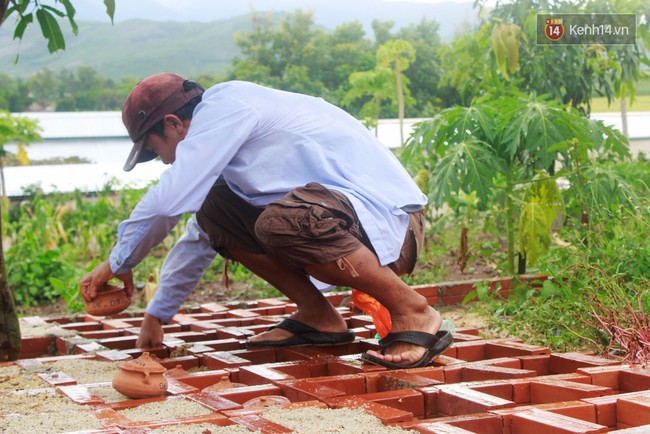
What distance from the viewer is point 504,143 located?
456 cm

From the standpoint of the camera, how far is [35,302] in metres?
6.49

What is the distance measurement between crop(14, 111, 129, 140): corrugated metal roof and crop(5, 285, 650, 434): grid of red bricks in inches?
1176

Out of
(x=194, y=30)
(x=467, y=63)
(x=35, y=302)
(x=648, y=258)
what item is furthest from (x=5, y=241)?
(x=194, y=30)

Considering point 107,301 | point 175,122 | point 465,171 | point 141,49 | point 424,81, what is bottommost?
point 107,301

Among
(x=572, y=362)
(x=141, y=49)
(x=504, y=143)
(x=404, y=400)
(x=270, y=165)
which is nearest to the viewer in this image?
(x=404, y=400)

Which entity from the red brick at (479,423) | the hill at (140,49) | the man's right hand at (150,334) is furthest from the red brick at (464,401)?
the hill at (140,49)

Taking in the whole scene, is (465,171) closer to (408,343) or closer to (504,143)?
(504,143)

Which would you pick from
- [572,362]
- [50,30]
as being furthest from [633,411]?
[50,30]

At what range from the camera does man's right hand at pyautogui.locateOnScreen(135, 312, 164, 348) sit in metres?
3.55

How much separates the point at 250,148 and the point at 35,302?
4.24 m

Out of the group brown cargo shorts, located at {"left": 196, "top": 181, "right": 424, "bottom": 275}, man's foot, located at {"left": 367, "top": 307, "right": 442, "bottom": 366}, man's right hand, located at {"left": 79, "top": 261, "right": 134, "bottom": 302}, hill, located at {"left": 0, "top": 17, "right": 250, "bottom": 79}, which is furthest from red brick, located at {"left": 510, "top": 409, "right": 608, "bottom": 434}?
hill, located at {"left": 0, "top": 17, "right": 250, "bottom": 79}

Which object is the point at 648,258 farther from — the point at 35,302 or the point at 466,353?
the point at 35,302

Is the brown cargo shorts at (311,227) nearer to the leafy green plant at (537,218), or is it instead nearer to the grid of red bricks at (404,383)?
the grid of red bricks at (404,383)

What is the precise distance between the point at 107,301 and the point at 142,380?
74 cm
